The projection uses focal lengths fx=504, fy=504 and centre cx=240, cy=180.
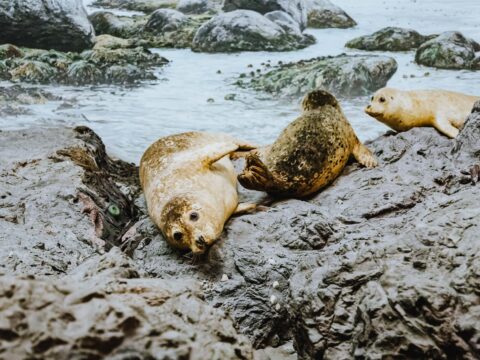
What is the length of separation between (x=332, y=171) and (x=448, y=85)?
2.37m

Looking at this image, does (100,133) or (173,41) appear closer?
(100,133)

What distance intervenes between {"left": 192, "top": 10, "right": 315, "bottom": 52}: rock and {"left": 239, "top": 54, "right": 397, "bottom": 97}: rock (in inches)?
36.8

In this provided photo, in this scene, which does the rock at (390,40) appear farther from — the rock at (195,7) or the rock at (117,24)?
the rock at (117,24)

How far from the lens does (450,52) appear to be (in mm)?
5641

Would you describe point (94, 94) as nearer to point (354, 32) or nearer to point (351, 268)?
point (354, 32)

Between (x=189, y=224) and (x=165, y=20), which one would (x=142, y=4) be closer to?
(x=165, y=20)

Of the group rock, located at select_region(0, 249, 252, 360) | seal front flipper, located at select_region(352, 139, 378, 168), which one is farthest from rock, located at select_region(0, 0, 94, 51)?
rock, located at select_region(0, 249, 252, 360)

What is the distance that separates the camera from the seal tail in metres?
3.36

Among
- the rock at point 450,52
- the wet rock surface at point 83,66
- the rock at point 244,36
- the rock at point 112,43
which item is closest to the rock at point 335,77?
the rock at point 450,52

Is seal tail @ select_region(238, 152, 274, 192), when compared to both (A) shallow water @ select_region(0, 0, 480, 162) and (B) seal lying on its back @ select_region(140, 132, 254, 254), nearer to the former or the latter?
(B) seal lying on its back @ select_region(140, 132, 254, 254)

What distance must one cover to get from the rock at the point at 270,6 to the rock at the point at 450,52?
7.60 ft

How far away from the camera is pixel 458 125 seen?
150 inches

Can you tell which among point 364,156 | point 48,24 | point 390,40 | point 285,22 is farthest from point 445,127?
point 48,24

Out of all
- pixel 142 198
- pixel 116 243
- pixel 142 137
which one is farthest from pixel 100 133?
pixel 116 243
